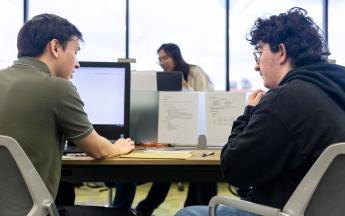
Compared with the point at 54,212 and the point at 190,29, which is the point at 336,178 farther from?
the point at 190,29

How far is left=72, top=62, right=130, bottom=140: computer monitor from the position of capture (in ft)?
6.52

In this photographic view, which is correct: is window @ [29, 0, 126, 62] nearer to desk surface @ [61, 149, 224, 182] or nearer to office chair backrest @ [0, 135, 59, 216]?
desk surface @ [61, 149, 224, 182]

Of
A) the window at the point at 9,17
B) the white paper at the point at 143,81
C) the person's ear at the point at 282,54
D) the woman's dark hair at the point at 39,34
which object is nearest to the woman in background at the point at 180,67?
the white paper at the point at 143,81

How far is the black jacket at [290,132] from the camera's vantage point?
40.8 inches

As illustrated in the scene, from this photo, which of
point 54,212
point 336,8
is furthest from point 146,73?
point 336,8

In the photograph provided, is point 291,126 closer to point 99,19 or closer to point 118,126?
point 118,126

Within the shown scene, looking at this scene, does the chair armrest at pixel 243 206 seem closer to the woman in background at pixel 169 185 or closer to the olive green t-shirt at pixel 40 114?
the olive green t-shirt at pixel 40 114

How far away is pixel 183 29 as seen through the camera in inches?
218

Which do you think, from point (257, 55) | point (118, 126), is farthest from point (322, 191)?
point (118, 126)

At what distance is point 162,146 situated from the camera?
201 cm

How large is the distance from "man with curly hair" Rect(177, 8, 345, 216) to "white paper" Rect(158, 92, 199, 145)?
0.80 meters

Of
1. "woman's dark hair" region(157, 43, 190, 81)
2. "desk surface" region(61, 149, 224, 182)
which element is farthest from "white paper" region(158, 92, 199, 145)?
"woman's dark hair" region(157, 43, 190, 81)

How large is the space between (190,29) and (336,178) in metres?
4.81

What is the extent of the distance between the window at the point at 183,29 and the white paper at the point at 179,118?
11.3 ft
